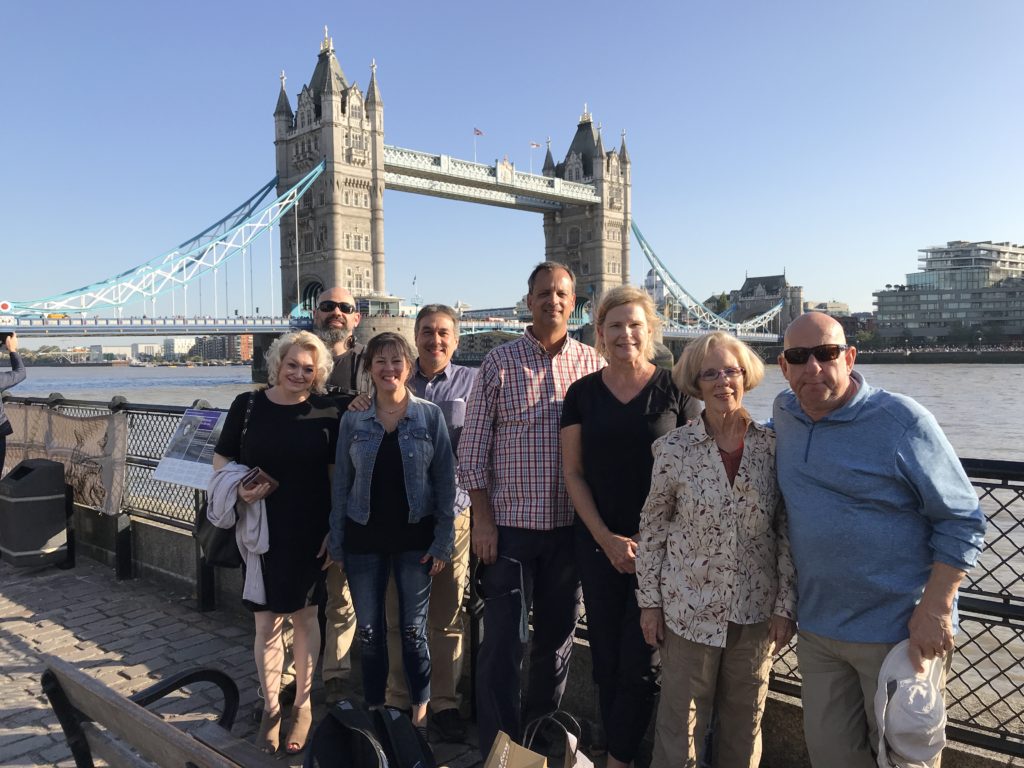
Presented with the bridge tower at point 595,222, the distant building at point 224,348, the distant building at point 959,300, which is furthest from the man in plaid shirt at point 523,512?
the distant building at point 224,348

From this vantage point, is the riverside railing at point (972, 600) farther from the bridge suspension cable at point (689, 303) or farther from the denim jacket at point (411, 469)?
the bridge suspension cable at point (689, 303)

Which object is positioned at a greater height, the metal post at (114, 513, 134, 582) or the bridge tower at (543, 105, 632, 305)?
the bridge tower at (543, 105, 632, 305)

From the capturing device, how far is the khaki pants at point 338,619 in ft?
8.80

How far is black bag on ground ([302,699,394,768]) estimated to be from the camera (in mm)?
1512

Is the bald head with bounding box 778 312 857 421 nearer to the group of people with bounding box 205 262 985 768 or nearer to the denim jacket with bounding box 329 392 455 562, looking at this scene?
the group of people with bounding box 205 262 985 768

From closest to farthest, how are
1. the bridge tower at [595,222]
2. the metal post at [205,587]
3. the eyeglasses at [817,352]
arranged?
the eyeglasses at [817,352], the metal post at [205,587], the bridge tower at [595,222]

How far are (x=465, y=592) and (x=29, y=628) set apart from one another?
200 centimetres

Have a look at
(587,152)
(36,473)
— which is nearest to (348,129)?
(587,152)

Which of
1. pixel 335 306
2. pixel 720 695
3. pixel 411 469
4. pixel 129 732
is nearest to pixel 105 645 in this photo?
pixel 335 306

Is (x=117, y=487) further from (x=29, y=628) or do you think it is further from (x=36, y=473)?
(x=29, y=628)

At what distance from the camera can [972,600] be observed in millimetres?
1920

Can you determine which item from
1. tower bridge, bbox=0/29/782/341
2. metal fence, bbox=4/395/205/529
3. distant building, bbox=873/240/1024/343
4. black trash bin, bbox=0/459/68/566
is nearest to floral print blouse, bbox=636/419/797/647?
metal fence, bbox=4/395/205/529

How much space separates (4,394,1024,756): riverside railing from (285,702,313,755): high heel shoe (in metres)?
1.34

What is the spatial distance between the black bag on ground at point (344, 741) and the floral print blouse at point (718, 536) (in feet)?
2.34
